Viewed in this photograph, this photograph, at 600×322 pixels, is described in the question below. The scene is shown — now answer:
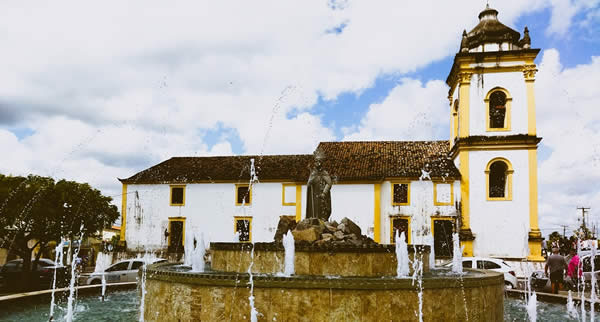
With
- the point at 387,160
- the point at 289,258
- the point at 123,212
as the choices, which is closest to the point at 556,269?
the point at 289,258

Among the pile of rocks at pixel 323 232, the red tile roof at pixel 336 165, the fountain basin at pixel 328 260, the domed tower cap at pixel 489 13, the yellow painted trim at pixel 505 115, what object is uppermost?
the domed tower cap at pixel 489 13

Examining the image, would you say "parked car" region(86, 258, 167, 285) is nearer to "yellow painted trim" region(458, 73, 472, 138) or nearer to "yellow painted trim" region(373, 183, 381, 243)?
A: "yellow painted trim" region(373, 183, 381, 243)

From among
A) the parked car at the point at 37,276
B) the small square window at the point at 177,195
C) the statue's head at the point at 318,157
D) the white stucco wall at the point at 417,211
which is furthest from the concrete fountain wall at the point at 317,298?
the small square window at the point at 177,195

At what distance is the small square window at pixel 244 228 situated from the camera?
2845 cm

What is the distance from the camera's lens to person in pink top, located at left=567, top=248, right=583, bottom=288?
14500 mm

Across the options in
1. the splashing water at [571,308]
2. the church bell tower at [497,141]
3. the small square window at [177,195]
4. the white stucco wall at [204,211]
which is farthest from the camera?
the small square window at [177,195]

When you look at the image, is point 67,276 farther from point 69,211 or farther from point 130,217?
point 130,217

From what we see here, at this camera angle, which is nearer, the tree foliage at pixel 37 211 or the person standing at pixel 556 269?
the person standing at pixel 556 269

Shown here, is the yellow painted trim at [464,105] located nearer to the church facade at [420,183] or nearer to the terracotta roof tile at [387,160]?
the church facade at [420,183]

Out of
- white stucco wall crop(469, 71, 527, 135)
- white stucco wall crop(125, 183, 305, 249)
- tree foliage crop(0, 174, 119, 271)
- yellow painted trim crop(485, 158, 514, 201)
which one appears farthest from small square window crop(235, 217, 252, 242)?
white stucco wall crop(469, 71, 527, 135)

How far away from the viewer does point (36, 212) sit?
1858cm

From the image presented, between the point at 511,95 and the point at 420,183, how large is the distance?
6.41m

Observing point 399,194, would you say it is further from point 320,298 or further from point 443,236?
point 320,298

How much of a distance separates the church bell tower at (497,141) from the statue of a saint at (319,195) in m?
15.0
